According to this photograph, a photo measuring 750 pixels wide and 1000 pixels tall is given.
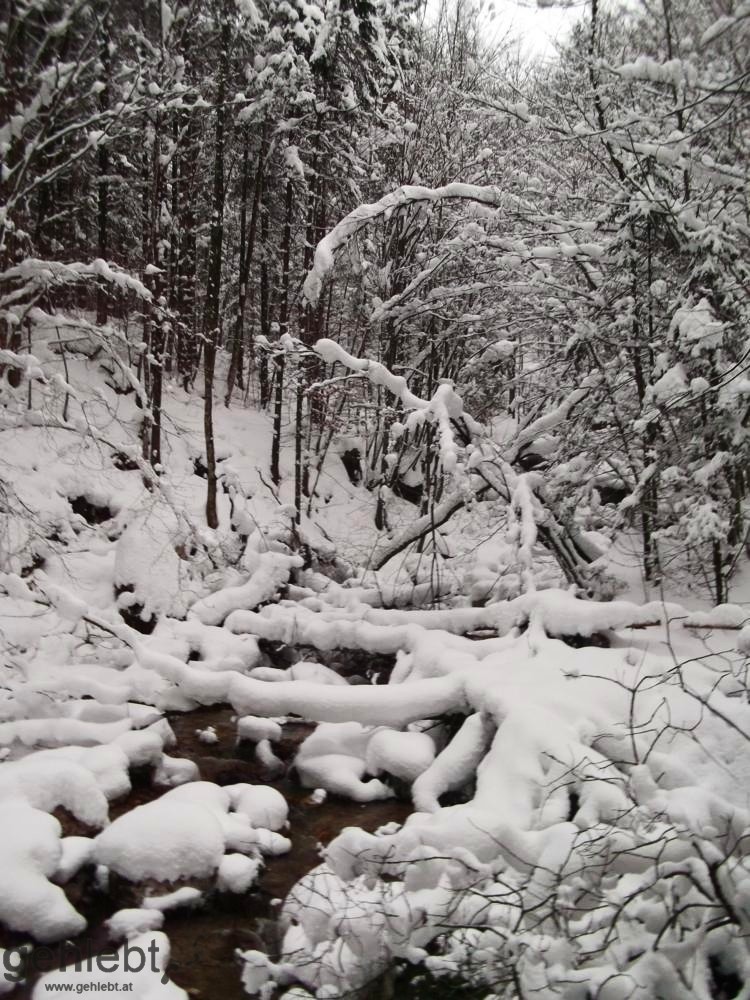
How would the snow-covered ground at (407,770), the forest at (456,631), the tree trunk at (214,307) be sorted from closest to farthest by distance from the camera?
the snow-covered ground at (407,770) → the forest at (456,631) → the tree trunk at (214,307)

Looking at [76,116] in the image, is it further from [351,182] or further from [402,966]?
[351,182]

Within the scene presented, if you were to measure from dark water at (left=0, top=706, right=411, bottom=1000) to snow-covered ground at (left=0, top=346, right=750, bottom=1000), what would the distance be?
0.09 m

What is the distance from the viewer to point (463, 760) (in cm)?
507

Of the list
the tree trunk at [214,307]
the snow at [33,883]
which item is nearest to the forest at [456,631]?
the snow at [33,883]

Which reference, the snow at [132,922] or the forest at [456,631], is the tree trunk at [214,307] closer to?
the forest at [456,631]

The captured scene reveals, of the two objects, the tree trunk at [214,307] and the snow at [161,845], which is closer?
the snow at [161,845]

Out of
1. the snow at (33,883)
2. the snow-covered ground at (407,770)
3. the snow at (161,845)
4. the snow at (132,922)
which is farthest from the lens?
the snow at (161,845)

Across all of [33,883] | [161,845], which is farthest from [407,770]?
[33,883]

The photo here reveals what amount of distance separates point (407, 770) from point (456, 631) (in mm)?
2070

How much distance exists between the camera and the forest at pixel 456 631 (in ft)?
11.0

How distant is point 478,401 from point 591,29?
3.66 meters

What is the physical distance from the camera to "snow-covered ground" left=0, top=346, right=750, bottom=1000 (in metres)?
3.03

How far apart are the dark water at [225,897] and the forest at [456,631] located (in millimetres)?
21

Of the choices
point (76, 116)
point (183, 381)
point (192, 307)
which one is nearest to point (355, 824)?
point (76, 116)
